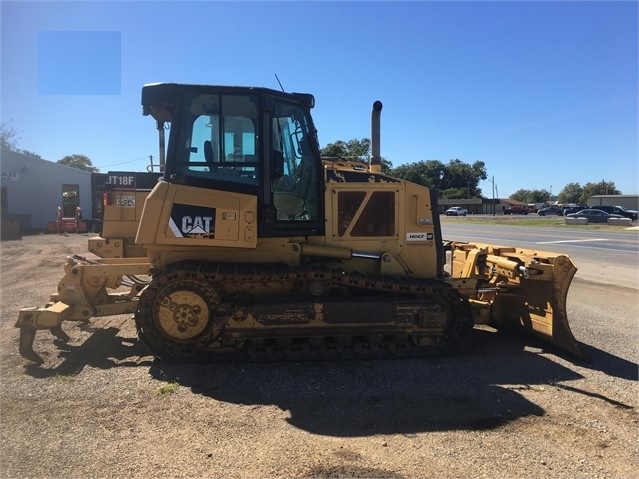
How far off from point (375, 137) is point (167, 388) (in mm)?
4304

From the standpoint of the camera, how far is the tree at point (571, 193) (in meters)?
127

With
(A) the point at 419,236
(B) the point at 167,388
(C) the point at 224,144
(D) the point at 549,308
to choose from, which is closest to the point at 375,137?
(A) the point at 419,236

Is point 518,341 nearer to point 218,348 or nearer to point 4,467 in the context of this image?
point 218,348

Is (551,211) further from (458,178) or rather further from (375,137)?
(375,137)

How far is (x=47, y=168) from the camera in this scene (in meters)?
33.1

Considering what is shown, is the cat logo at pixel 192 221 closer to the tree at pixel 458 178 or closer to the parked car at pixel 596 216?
the parked car at pixel 596 216

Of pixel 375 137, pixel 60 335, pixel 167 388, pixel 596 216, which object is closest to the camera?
pixel 167 388

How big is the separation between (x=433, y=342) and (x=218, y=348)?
2.59m

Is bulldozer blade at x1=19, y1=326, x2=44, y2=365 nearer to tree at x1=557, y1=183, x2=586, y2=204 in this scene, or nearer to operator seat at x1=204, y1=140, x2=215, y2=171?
operator seat at x1=204, y1=140, x2=215, y2=171

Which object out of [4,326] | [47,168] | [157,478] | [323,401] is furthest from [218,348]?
[47,168]

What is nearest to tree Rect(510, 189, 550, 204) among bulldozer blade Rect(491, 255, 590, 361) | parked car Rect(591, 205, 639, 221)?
parked car Rect(591, 205, 639, 221)

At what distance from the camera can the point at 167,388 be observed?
15.5 feet

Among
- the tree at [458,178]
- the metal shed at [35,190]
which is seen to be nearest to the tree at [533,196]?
the tree at [458,178]

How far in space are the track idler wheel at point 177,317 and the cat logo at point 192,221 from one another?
478 millimetres
